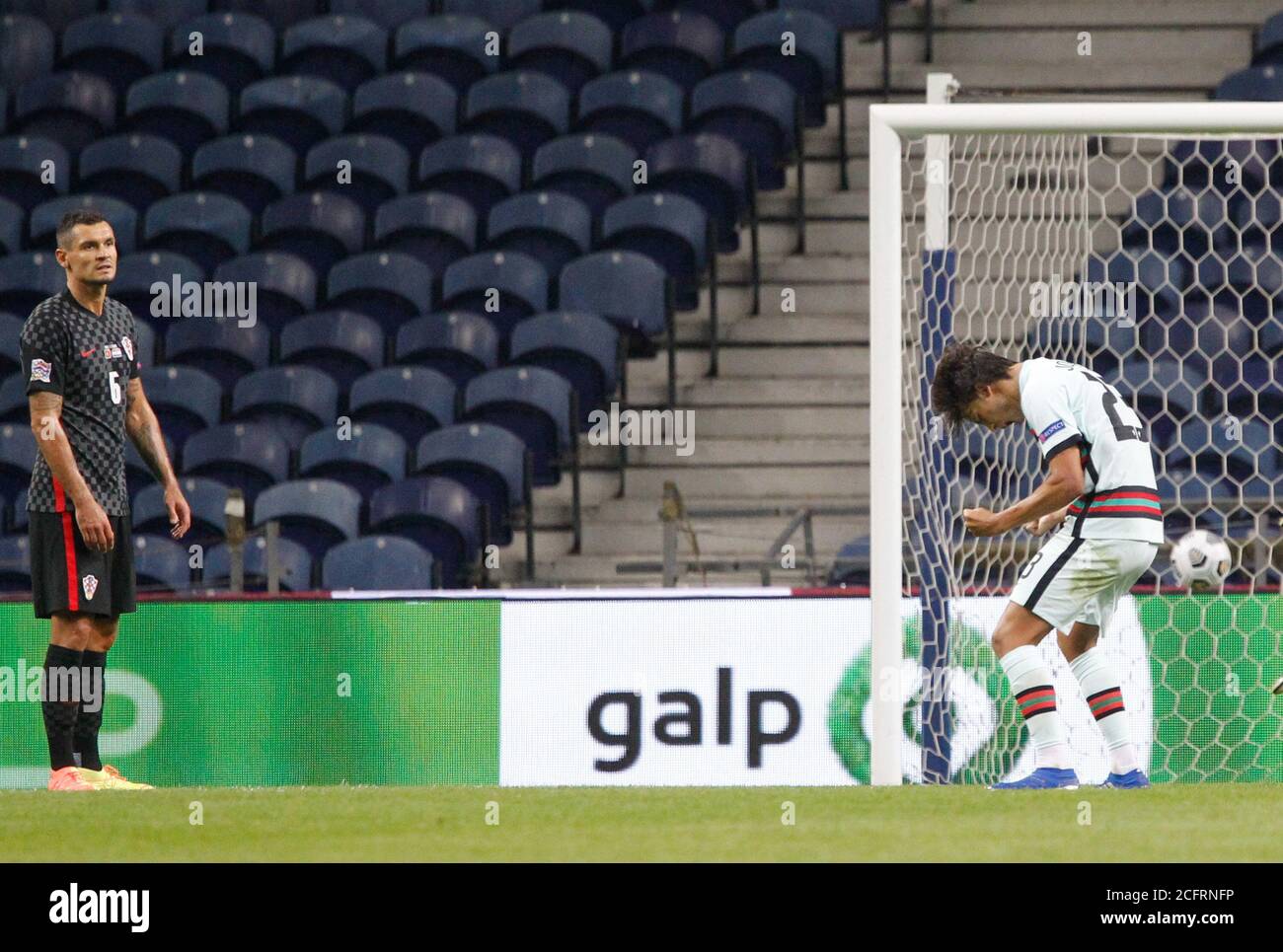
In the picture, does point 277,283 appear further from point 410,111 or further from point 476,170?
point 410,111

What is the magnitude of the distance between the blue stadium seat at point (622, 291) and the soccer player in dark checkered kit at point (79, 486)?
6163 mm

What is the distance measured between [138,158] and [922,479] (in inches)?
327

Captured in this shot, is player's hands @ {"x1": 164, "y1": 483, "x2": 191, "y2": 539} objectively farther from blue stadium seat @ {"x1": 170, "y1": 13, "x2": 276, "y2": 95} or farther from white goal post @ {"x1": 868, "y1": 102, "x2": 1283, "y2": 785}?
blue stadium seat @ {"x1": 170, "y1": 13, "x2": 276, "y2": 95}

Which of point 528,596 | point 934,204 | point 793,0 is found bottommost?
point 528,596

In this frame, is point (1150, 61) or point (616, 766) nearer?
point (616, 766)

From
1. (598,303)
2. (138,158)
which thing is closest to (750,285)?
(598,303)

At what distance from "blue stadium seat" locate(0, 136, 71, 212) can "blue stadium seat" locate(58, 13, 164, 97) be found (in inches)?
39.9

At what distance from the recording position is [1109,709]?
638 cm

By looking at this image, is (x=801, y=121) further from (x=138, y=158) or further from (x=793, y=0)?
(x=138, y=158)

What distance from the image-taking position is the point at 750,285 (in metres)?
13.4

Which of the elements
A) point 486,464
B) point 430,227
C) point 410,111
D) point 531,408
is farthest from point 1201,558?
point 410,111

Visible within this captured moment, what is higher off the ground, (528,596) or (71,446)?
(71,446)
